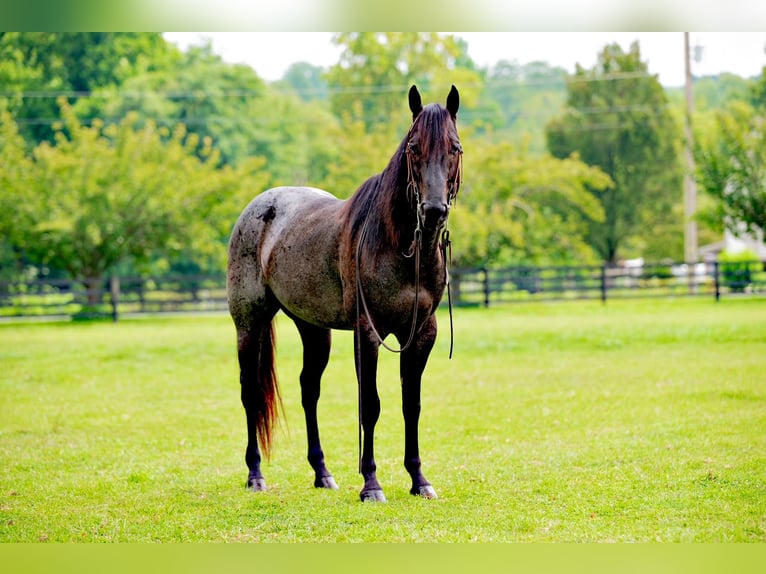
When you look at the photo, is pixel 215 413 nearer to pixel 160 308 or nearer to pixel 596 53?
pixel 160 308

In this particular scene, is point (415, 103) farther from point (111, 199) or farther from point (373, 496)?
point (111, 199)

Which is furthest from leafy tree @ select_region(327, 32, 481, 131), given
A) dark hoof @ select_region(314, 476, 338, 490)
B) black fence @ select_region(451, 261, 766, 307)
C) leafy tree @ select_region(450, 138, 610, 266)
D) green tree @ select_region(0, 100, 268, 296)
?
dark hoof @ select_region(314, 476, 338, 490)

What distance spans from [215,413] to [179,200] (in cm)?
1368

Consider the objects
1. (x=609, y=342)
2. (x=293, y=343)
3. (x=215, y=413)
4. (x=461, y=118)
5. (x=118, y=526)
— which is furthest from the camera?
(x=461, y=118)

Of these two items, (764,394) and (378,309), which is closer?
(378,309)

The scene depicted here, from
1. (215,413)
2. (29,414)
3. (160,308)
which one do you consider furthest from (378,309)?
(160,308)

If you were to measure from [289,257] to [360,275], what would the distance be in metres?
0.69

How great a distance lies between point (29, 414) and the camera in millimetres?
8836

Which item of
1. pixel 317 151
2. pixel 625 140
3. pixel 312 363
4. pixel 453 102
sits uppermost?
pixel 317 151

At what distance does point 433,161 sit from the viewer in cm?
432

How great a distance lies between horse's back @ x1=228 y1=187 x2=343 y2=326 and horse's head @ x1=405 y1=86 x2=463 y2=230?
87 centimetres

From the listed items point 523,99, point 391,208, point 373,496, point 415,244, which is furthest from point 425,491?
point 523,99

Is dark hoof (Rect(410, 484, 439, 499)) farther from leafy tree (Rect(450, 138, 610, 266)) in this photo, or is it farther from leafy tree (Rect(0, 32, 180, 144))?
leafy tree (Rect(0, 32, 180, 144))

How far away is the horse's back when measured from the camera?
205 inches
